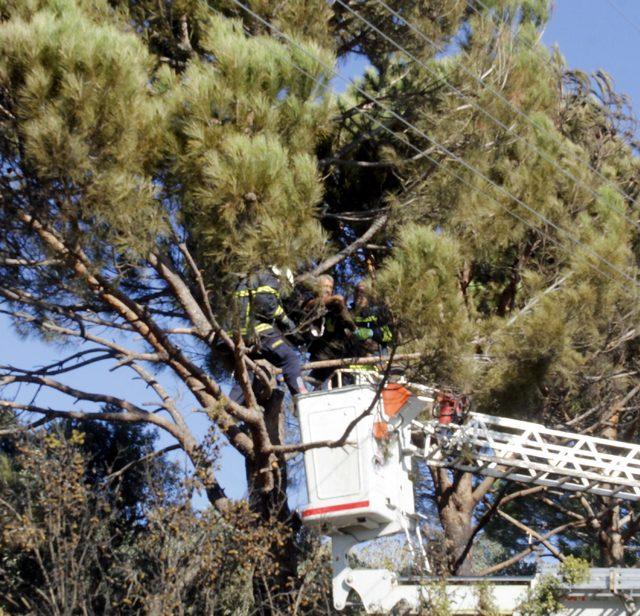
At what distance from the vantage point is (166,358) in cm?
860

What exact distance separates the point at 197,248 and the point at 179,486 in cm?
180

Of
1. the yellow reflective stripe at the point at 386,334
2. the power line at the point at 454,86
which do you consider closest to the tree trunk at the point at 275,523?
the yellow reflective stripe at the point at 386,334

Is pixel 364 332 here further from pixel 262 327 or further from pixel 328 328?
pixel 262 327

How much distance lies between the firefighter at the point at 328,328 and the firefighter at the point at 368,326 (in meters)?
0.07

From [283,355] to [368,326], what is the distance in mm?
742

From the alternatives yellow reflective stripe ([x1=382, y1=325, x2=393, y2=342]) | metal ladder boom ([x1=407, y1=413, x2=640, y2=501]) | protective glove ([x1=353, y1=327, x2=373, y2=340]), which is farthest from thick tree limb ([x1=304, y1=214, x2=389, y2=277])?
metal ladder boom ([x1=407, y1=413, x2=640, y2=501])

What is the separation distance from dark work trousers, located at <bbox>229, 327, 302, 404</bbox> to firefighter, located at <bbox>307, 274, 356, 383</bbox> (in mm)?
348

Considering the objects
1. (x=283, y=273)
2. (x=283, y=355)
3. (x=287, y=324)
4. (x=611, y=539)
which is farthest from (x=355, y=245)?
(x=611, y=539)

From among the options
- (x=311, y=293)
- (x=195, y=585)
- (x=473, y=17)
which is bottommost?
(x=195, y=585)

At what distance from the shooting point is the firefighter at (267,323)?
8.07 m

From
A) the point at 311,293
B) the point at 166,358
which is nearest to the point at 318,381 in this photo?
the point at 311,293

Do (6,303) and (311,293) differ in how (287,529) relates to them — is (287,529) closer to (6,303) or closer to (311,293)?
(311,293)

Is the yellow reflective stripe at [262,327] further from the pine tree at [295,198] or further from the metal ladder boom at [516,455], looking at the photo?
the metal ladder boom at [516,455]

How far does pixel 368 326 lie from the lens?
909 cm
